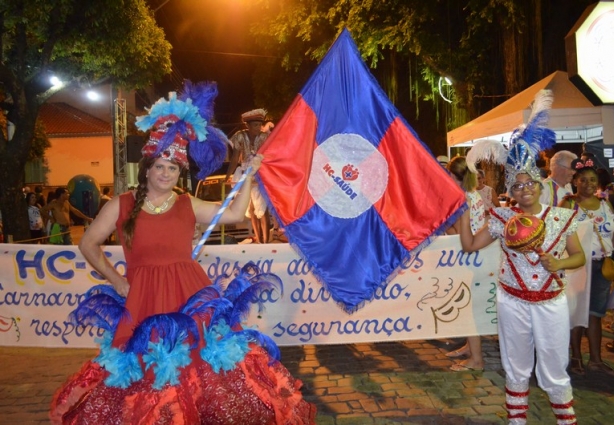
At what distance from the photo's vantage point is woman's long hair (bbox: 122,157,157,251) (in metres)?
3.19

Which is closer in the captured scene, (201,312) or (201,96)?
(201,312)

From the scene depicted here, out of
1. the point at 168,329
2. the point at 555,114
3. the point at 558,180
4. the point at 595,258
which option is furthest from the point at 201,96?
the point at 555,114

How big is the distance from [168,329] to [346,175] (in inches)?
74.3

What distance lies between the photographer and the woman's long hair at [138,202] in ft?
10.5

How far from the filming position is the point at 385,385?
Result: 537cm

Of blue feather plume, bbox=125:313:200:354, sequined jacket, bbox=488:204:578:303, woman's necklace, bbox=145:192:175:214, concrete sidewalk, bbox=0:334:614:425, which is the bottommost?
concrete sidewalk, bbox=0:334:614:425

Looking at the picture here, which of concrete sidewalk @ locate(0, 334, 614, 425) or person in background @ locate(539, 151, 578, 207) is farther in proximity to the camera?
person in background @ locate(539, 151, 578, 207)

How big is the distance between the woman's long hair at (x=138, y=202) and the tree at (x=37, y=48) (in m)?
9.92

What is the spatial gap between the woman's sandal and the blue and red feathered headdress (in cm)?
416

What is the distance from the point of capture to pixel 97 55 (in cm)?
1395

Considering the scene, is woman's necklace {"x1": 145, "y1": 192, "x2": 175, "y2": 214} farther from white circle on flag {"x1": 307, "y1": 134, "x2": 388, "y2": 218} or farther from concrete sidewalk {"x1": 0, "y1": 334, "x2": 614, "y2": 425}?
concrete sidewalk {"x1": 0, "y1": 334, "x2": 614, "y2": 425}

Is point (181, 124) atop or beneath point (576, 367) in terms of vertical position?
atop

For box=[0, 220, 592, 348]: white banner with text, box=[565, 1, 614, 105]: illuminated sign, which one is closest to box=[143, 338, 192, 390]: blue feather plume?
box=[0, 220, 592, 348]: white banner with text

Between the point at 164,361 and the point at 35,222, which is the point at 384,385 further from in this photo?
the point at 35,222
